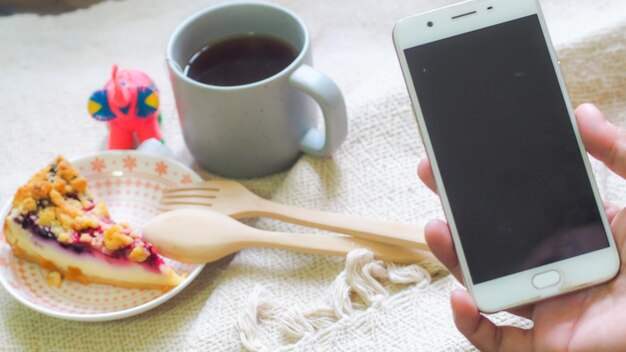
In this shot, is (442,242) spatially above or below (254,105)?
below

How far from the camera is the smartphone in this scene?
55 centimetres

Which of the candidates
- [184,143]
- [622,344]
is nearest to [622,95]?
[622,344]

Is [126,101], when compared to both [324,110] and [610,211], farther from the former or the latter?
[610,211]

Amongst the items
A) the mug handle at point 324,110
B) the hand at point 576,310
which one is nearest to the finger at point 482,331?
the hand at point 576,310

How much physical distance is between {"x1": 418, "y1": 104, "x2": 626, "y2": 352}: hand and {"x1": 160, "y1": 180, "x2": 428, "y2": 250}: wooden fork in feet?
0.28

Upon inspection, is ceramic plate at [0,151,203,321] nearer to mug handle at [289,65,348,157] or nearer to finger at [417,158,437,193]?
mug handle at [289,65,348,157]

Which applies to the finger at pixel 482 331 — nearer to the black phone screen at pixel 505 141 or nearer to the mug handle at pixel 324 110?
the black phone screen at pixel 505 141

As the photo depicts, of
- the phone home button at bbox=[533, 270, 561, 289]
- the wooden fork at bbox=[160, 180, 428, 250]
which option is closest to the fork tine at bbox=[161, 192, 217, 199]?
the wooden fork at bbox=[160, 180, 428, 250]

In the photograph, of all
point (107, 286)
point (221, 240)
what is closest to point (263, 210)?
point (221, 240)

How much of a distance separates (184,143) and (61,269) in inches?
8.7

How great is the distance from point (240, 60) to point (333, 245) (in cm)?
24

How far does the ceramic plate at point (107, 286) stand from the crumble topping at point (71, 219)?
42 mm

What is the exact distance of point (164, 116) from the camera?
34.5 inches

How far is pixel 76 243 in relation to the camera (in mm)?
671
